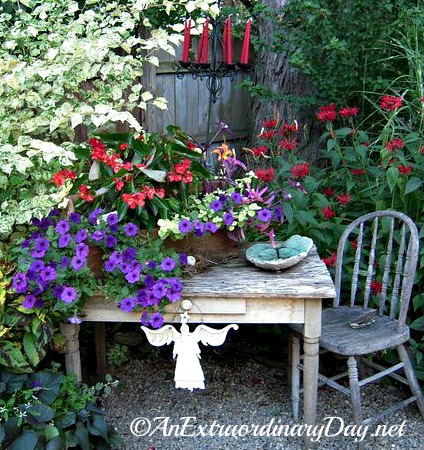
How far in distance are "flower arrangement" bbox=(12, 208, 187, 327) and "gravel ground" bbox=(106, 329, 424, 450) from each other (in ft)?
2.37

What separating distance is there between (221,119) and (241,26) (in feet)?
2.60

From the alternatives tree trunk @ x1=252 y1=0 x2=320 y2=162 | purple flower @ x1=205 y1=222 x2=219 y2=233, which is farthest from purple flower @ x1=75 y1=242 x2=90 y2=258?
tree trunk @ x1=252 y1=0 x2=320 y2=162

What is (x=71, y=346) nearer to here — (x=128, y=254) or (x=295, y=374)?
(x=128, y=254)

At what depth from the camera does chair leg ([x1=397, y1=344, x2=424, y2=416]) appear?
2775 millimetres

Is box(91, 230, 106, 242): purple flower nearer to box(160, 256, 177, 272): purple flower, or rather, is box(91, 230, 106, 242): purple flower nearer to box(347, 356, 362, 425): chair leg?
box(160, 256, 177, 272): purple flower

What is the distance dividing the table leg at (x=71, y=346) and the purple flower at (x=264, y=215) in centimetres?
80

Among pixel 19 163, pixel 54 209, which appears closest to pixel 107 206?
pixel 54 209

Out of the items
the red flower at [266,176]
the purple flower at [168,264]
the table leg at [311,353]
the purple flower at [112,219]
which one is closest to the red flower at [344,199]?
the red flower at [266,176]

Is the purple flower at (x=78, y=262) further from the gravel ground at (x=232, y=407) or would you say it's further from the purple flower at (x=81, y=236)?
the gravel ground at (x=232, y=407)

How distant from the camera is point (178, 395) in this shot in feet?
10.5

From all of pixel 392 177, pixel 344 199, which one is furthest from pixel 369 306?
pixel 392 177

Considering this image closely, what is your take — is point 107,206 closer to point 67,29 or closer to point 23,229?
point 23,229

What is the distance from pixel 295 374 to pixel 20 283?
4.11ft

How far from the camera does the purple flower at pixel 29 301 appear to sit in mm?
2350
